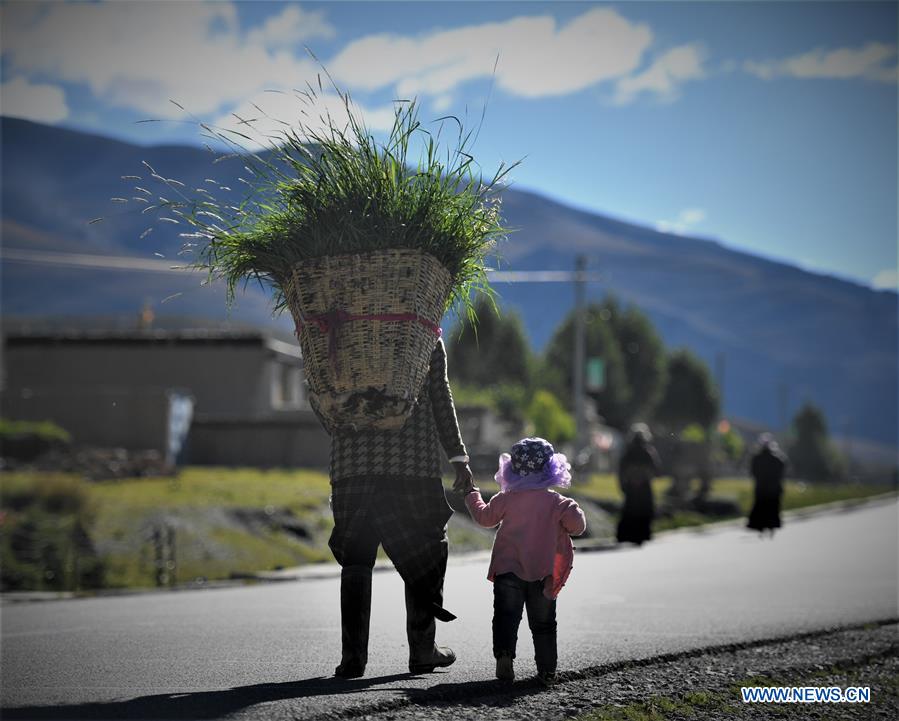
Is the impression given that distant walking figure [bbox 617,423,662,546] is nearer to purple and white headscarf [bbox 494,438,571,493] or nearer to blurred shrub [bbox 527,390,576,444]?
purple and white headscarf [bbox 494,438,571,493]

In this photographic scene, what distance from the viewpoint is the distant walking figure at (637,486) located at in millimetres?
20984

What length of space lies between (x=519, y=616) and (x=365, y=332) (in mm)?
1558

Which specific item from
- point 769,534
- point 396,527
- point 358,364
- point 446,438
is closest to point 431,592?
point 396,527

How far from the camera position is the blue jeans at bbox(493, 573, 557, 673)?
632 centimetres

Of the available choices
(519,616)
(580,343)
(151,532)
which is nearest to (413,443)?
(519,616)

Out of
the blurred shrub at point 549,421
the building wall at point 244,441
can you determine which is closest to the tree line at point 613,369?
the blurred shrub at point 549,421

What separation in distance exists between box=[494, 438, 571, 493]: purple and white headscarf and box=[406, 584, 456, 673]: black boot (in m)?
0.71

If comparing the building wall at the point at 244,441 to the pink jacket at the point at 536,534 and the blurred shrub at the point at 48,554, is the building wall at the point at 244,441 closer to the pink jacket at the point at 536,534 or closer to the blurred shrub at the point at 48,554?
the blurred shrub at the point at 48,554

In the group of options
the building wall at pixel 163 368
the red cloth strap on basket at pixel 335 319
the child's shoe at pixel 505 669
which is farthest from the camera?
the building wall at pixel 163 368

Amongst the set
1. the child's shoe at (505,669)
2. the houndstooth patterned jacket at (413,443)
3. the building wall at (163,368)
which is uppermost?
the building wall at (163,368)

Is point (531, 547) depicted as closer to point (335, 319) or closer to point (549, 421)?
point (335, 319)

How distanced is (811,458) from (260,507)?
416 ft

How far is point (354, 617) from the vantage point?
6414mm

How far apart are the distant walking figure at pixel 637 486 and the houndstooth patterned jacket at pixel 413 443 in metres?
14.3
